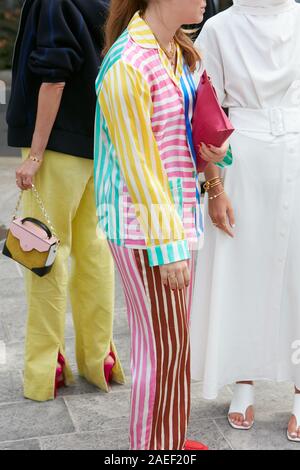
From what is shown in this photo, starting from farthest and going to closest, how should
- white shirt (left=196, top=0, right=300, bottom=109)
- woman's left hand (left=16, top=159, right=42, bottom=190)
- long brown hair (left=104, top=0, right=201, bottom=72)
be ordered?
woman's left hand (left=16, top=159, right=42, bottom=190), white shirt (left=196, top=0, right=300, bottom=109), long brown hair (left=104, top=0, right=201, bottom=72)

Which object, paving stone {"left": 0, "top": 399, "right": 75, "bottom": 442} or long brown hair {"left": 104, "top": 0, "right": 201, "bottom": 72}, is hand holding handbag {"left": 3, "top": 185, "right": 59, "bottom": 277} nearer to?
paving stone {"left": 0, "top": 399, "right": 75, "bottom": 442}

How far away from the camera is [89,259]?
140 inches

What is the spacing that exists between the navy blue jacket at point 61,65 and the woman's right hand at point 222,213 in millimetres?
549

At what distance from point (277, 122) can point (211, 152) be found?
555mm

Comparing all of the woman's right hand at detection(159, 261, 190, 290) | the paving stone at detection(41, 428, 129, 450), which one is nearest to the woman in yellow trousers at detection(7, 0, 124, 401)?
the paving stone at detection(41, 428, 129, 450)

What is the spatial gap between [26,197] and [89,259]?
1.22 feet

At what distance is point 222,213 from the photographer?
10.1 ft

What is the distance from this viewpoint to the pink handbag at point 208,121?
2547 mm

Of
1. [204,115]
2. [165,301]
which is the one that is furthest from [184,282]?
[204,115]

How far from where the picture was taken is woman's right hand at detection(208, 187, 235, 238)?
3.06 m

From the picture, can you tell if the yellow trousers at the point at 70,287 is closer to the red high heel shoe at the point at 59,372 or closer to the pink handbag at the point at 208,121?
the red high heel shoe at the point at 59,372

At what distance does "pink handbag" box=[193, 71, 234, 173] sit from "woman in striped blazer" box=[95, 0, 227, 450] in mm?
26
